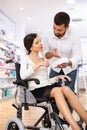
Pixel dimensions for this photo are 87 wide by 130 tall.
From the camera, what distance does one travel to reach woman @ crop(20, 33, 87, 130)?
1843 millimetres

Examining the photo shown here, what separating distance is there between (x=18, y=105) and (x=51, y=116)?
0.32 m

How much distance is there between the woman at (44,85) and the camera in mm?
1843

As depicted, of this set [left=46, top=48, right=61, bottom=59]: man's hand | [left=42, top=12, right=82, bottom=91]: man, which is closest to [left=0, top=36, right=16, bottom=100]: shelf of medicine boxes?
[left=42, top=12, right=82, bottom=91]: man

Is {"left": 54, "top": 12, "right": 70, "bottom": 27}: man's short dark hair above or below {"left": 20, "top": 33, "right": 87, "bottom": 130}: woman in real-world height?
above

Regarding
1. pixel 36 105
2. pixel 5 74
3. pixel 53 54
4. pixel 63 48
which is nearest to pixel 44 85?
pixel 36 105

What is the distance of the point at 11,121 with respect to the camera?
2129mm

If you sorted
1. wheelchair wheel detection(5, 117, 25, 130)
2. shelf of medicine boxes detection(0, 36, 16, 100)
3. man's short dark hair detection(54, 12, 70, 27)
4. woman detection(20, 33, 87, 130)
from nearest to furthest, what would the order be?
woman detection(20, 33, 87, 130) < wheelchair wheel detection(5, 117, 25, 130) < man's short dark hair detection(54, 12, 70, 27) < shelf of medicine boxes detection(0, 36, 16, 100)

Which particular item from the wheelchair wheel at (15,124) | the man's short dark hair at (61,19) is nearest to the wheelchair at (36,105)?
the wheelchair wheel at (15,124)

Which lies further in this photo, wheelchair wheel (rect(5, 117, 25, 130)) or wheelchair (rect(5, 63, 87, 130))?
wheelchair wheel (rect(5, 117, 25, 130))

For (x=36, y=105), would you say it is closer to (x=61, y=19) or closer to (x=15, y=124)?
(x=15, y=124)

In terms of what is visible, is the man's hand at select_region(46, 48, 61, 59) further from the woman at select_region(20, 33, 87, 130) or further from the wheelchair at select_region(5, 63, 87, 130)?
the wheelchair at select_region(5, 63, 87, 130)

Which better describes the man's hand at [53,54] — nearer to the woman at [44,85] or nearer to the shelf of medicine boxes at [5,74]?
the woman at [44,85]

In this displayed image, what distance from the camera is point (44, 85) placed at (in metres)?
2.14

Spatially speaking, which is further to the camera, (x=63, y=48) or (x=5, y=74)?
(x=5, y=74)
